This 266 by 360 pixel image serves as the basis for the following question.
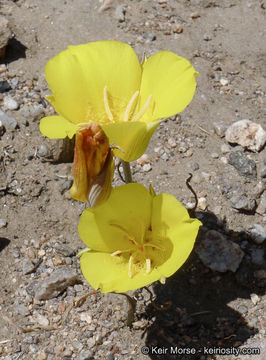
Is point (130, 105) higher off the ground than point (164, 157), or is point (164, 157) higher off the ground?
point (130, 105)

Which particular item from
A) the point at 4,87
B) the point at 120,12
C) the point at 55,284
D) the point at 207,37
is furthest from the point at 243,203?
the point at 120,12

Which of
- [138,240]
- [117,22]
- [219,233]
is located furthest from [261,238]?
[117,22]

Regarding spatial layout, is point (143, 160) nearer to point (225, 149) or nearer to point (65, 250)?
point (225, 149)

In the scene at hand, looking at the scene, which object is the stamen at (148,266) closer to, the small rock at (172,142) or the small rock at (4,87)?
the small rock at (172,142)

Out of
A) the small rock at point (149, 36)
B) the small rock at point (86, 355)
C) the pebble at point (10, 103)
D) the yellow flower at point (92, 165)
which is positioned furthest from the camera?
the small rock at point (149, 36)

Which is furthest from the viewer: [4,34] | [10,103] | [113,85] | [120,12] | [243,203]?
[120,12]

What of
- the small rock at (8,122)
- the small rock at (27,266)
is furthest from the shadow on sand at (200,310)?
the small rock at (8,122)
